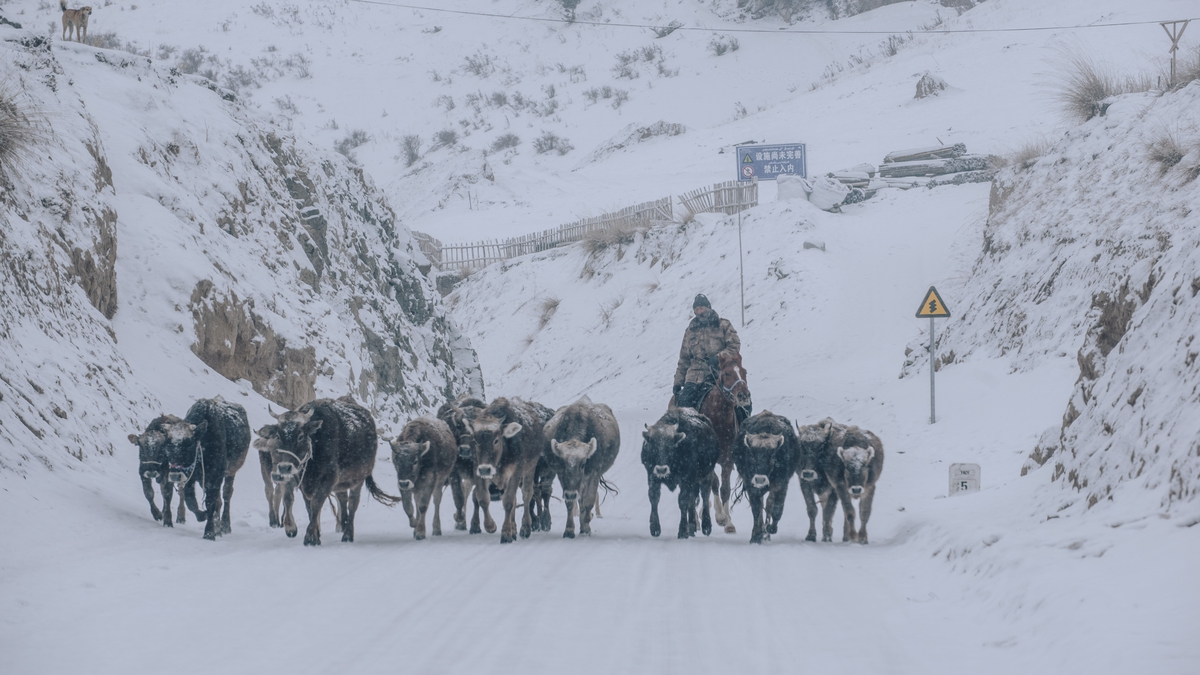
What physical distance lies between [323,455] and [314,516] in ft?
2.06

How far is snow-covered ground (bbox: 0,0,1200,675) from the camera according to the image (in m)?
5.95

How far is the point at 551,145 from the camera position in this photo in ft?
204

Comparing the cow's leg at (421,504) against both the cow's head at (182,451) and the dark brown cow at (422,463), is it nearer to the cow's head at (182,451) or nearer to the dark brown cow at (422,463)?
the dark brown cow at (422,463)

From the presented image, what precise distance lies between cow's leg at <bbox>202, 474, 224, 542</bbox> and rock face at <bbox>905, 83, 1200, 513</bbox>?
7.81 m

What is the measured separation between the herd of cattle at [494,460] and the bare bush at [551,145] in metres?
51.7

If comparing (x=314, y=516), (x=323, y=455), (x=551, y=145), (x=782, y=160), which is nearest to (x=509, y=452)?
(x=323, y=455)

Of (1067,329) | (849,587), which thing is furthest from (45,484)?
(1067,329)

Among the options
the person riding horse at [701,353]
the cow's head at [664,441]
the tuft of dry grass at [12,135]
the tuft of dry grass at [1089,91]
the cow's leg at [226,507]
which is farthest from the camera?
the tuft of dry grass at [1089,91]

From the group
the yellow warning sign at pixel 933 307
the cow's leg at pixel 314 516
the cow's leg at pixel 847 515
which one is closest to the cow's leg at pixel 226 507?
the cow's leg at pixel 314 516

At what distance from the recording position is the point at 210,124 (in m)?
19.7

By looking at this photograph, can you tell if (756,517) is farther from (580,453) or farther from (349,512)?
(349,512)

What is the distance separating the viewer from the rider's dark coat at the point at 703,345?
→ 43.5 feet

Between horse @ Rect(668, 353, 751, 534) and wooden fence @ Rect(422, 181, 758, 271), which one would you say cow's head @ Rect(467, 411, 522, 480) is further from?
wooden fence @ Rect(422, 181, 758, 271)

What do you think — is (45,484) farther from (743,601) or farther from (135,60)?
(135,60)
